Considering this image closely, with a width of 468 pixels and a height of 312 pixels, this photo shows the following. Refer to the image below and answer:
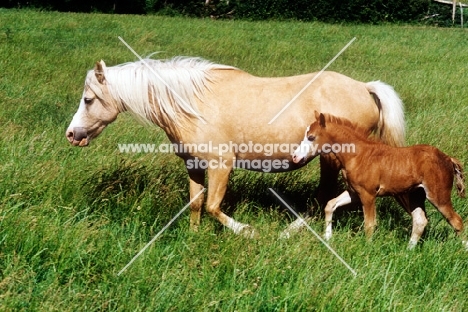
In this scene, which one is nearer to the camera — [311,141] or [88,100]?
[311,141]

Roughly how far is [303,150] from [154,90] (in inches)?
50.9

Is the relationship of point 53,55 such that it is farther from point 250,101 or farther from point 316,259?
point 316,259

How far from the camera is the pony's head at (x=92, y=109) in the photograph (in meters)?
4.52

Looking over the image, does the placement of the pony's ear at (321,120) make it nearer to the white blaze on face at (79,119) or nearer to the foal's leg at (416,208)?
the foal's leg at (416,208)

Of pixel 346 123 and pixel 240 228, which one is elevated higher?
pixel 346 123

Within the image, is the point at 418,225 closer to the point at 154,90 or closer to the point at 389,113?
the point at 389,113

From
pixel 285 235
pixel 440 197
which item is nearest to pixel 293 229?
pixel 285 235

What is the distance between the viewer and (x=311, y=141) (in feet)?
14.0

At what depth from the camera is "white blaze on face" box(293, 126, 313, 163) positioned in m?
4.20

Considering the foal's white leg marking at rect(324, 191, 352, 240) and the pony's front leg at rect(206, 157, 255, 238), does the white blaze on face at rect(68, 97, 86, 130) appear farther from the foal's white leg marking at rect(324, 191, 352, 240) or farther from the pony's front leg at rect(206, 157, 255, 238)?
the foal's white leg marking at rect(324, 191, 352, 240)

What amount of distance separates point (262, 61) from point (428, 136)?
6891 mm

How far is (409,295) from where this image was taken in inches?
138

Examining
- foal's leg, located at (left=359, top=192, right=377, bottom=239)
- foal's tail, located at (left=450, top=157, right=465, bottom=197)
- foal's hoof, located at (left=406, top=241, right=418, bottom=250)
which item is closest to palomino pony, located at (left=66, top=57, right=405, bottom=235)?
foal's leg, located at (left=359, top=192, right=377, bottom=239)

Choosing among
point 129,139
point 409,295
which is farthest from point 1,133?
point 409,295
